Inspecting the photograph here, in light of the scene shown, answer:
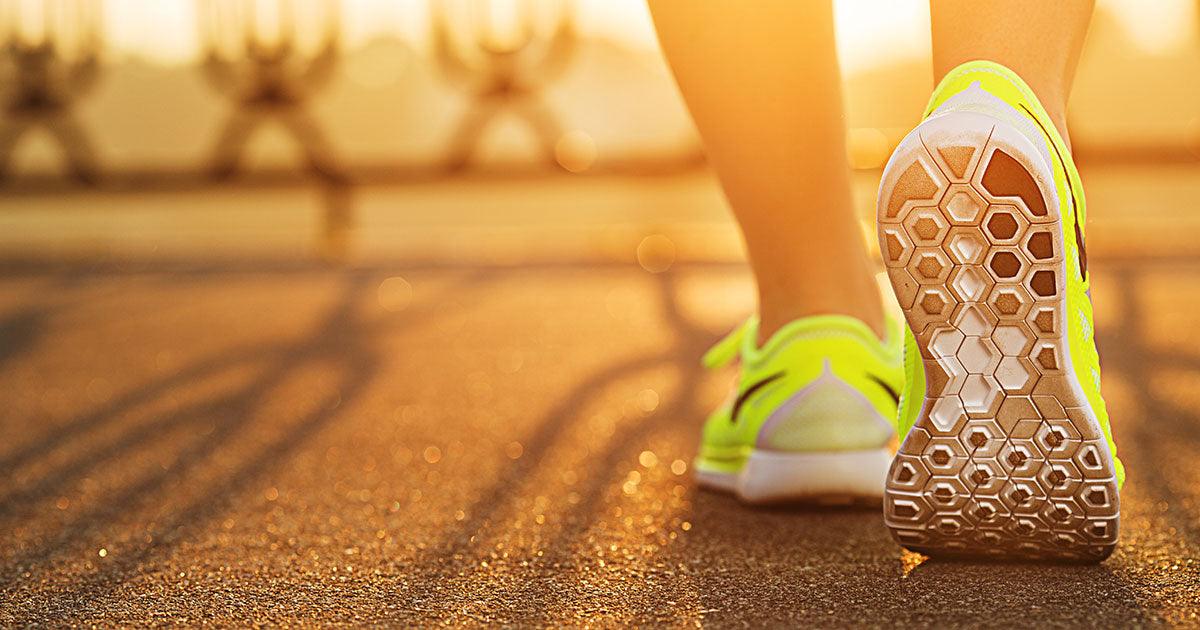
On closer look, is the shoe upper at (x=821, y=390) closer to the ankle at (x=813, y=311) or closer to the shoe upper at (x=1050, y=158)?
the ankle at (x=813, y=311)

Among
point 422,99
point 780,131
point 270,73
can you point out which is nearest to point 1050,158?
point 780,131

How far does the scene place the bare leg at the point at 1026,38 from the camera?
80 cm

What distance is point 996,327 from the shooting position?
76 cm

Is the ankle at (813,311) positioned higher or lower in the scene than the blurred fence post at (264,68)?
higher

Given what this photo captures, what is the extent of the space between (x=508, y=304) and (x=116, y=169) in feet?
7.52

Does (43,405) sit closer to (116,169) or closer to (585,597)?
(585,597)

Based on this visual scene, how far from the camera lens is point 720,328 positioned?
2287mm

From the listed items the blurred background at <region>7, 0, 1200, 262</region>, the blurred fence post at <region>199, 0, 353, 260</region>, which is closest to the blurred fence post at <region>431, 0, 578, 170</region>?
the blurred background at <region>7, 0, 1200, 262</region>

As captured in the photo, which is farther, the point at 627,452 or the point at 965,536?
the point at 627,452

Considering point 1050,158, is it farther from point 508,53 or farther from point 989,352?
point 508,53

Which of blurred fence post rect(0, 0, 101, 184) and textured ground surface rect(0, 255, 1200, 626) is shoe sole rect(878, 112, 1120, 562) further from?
blurred fence post rect(0, 0, 101, 184)

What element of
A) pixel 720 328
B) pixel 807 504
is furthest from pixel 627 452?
pixel 720 328

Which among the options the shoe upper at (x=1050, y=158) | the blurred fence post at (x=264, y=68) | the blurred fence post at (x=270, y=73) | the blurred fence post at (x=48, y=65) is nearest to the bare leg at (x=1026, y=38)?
the shoe upper at (x=1050, y=158)

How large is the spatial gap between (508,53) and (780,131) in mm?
3885
